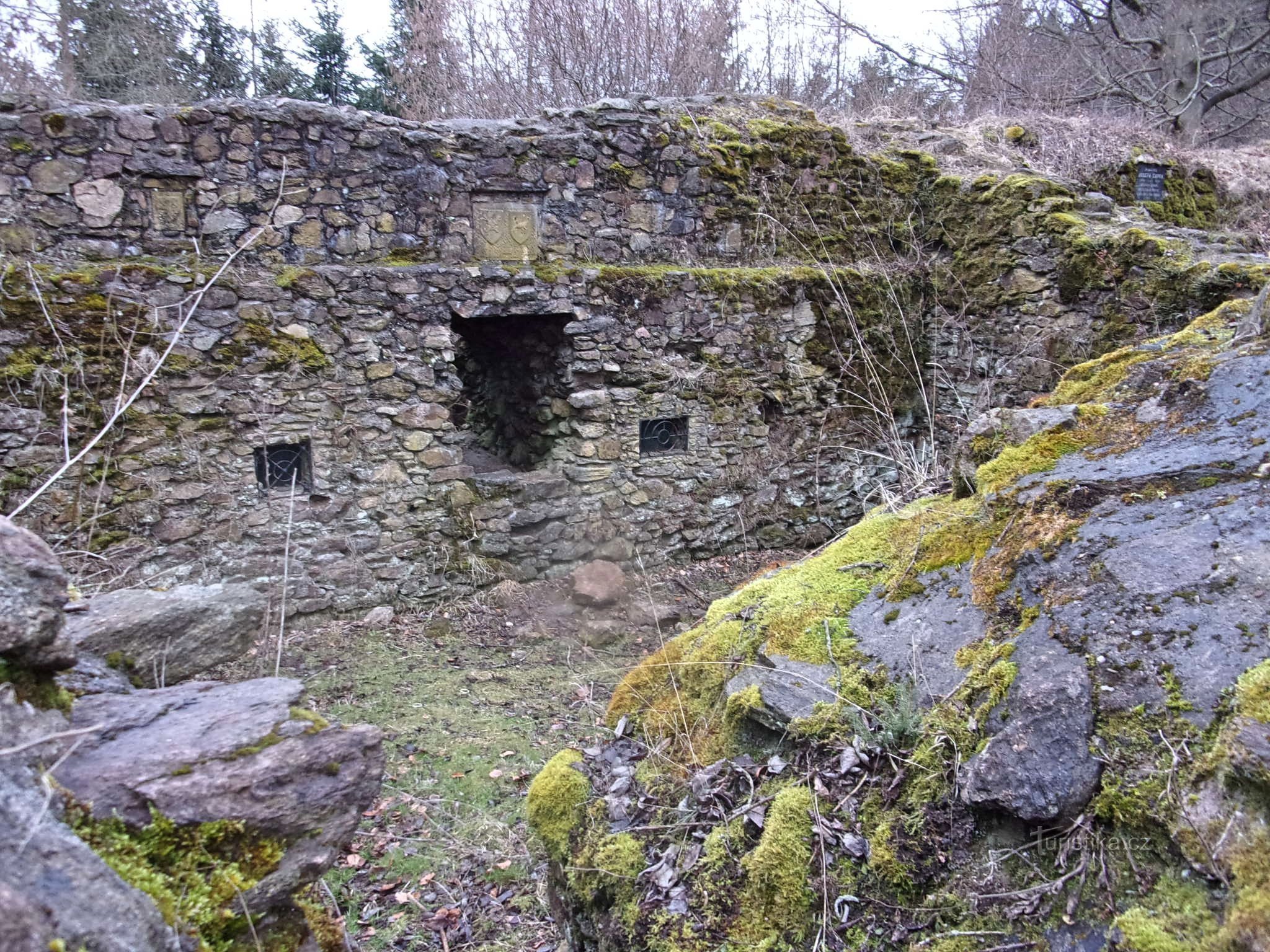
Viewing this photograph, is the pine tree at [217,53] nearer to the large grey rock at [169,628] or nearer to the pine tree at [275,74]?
the pine tree at [275,74]

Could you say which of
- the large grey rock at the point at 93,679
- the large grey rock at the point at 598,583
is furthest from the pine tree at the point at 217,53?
the large grey rock at the point at 93,679

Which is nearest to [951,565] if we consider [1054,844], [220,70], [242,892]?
[1054,844]

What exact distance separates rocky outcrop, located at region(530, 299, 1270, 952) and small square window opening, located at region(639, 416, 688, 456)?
360 cm

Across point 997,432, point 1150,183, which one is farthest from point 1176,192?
point 997,432

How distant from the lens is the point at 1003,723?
1803 millimetres

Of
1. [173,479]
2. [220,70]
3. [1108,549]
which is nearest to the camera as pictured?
[1108,549]

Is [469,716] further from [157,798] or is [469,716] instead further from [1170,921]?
[1170,921]

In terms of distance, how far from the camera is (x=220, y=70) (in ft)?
40.8

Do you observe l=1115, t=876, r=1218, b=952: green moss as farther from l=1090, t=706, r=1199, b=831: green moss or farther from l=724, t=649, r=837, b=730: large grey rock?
l=724, t=649, r=837, b=730: large grey rock

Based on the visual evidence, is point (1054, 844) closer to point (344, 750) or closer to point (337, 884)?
point (344, 750)

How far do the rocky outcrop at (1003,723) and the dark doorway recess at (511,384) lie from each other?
366 cm

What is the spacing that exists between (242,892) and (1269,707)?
1.87m

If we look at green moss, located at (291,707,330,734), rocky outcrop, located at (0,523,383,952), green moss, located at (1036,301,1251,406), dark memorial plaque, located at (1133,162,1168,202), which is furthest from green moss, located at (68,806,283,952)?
dark memorial plaque, located at (1133,162,1168,202)

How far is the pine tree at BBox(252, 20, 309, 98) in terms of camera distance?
484 inches
